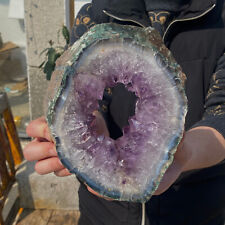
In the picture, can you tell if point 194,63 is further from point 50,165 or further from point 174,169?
point 50,165

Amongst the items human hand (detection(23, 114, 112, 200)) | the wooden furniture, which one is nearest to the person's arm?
human hand (detection(23, 114, 112, 200))

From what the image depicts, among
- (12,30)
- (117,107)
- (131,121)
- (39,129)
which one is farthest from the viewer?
(12,30)

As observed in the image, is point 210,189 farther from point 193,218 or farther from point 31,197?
point 31,197

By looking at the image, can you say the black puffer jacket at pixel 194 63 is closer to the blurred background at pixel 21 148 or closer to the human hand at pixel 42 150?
the human hand at pixel 42 150

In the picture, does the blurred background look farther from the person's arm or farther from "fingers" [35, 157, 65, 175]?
the person's arm

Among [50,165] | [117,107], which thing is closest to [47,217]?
[117,107]

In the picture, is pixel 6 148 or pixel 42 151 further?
pixel 6 148

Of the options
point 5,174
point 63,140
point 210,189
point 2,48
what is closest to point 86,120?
point 63,140

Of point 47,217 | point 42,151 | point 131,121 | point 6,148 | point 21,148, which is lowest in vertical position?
point 47,217
